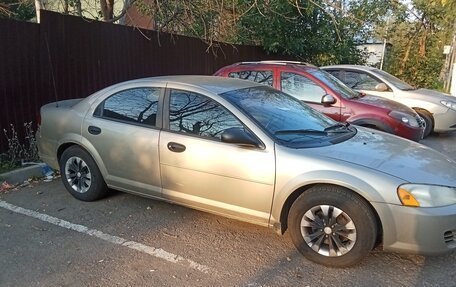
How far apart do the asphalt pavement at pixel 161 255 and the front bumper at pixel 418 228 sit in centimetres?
29

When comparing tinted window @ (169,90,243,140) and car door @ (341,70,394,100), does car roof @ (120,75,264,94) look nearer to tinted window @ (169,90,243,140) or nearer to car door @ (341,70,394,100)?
tinted window @ (169,90,243,140)

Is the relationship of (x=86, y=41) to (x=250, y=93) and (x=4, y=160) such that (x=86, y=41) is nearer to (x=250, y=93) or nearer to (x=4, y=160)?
(x=4, y=160)

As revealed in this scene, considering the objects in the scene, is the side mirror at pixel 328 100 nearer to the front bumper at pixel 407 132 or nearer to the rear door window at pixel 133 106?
the front bumper at pixel 407 132

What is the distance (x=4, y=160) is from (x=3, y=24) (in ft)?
6.30

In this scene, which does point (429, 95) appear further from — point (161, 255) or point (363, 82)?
point (161, 255)

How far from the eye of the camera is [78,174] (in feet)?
15.5

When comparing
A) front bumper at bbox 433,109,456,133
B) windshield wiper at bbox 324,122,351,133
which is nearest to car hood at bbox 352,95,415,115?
front bumper at bbox 433,109,456,133

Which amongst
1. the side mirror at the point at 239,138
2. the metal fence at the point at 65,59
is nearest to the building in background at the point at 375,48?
the metal fence at the point at 65,59

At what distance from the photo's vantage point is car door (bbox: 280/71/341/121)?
6660 mm

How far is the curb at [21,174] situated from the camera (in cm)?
537

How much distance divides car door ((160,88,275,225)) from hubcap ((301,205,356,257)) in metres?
0.36

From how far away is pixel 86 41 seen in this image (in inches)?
283

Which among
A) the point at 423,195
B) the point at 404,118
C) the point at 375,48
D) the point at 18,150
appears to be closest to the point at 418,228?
the point at 423,195

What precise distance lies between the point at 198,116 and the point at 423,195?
6.64 feet
